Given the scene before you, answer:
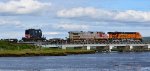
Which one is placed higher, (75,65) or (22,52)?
(22,52)

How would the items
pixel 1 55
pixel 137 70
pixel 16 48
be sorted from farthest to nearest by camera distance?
pixel 16 48, pixel 1 55, pixel 137 70

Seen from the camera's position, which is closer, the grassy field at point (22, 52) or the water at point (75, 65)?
the water at point (75, 65)

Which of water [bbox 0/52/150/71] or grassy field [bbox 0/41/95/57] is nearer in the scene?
water [bbox 0/52/150/71]

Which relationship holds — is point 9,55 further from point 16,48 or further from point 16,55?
point 16,48

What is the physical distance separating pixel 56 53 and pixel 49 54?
166 inches

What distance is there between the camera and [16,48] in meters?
189

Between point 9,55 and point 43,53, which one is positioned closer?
point 9,55

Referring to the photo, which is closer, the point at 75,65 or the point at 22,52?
the point at 75,65

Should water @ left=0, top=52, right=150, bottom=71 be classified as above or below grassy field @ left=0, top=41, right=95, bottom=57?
below

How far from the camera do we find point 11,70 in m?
83.3

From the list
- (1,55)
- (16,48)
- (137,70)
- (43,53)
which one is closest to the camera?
(137,70)

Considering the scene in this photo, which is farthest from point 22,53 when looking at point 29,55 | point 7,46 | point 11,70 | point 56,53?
point 11,70


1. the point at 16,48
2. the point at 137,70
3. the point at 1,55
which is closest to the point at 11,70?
the point at 137,70

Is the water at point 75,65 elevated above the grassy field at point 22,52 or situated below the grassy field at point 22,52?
below
